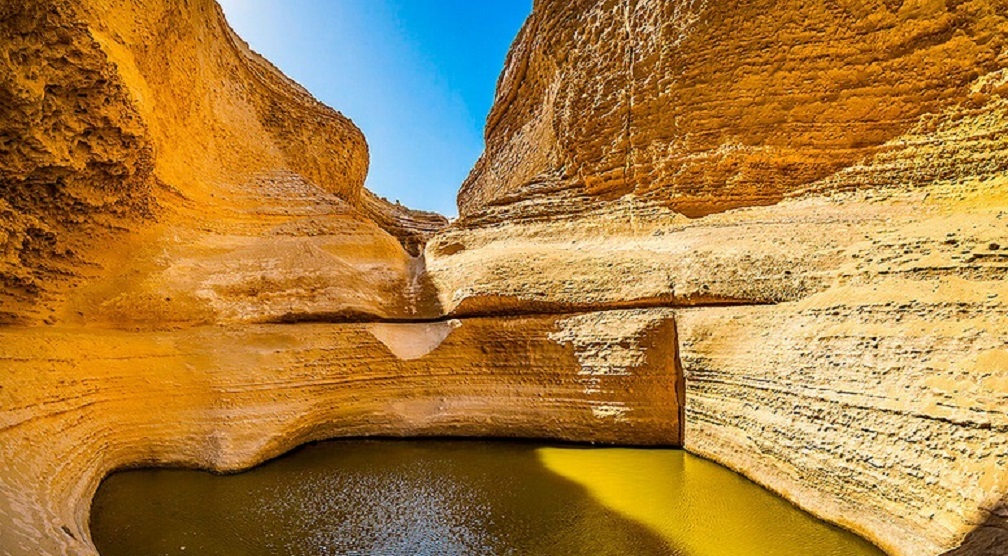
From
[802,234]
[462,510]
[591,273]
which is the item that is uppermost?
[802,234]

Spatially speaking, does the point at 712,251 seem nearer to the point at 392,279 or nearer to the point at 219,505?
the point at 392,279

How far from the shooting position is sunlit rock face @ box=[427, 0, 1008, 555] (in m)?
2.37

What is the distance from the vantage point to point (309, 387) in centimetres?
435

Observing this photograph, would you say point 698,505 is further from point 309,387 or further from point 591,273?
point 309,387

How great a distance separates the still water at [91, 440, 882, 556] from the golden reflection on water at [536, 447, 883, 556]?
11 mm

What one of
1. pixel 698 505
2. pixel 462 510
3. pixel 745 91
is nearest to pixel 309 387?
pixel 462 510

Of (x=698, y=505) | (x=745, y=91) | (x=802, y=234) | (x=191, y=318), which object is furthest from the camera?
(x=745, y=91)

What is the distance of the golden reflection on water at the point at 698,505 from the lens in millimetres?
2387

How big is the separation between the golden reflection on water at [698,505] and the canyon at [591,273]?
0.16 m

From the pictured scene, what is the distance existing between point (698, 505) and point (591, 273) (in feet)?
7.43

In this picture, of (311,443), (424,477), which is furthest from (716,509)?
(311,443)

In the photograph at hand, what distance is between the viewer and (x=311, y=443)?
14.1 ft

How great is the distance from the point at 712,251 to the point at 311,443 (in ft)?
13.5

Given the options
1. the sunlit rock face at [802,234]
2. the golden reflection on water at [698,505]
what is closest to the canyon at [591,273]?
the sunlit rock face at [802,234]
